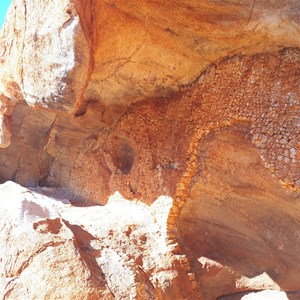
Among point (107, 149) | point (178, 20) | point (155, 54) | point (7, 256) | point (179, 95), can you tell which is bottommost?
point (7, 256)

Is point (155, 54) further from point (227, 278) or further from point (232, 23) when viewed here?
point (227, 278)

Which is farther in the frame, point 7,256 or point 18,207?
point 18,207

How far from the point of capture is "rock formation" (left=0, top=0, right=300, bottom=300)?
280 cm

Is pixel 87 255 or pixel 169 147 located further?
pixel 169 147

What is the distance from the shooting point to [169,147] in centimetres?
376

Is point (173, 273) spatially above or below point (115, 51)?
below

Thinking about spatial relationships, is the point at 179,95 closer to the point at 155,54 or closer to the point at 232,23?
the point at 155,54

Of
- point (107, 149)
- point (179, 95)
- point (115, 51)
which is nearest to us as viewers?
point (115, 51)

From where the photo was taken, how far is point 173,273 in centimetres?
329

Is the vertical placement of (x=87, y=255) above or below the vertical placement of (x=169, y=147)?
below

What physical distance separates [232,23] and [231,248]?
2.00 meters

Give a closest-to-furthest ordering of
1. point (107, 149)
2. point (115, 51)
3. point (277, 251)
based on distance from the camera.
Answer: point (115, 51)
point (277, 251)
point (107, 149)

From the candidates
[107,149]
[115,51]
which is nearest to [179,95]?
[115,51]

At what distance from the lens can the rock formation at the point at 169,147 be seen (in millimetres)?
2801
